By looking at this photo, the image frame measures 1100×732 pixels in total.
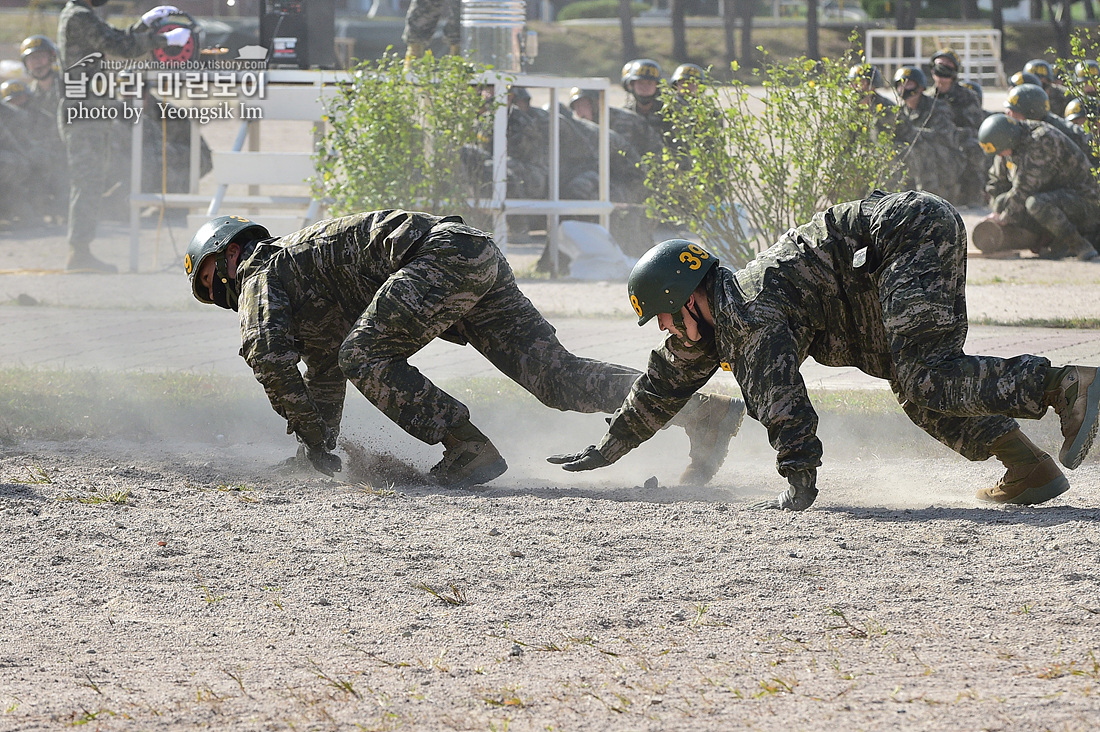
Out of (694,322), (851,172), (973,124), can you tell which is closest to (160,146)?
(851,172)

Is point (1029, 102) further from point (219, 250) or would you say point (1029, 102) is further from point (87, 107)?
point (219, 250)

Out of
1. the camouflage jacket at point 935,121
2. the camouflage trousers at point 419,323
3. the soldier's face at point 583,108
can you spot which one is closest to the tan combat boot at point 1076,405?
the camouflage trousers at point 419,323

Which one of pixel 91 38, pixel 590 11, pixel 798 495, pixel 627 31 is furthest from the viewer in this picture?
pixel 590 11

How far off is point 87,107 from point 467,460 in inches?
383

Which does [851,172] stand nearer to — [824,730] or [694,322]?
[694,322]

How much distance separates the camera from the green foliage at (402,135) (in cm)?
1093

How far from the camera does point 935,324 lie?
13.9 feet

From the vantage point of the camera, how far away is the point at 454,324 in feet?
17.6

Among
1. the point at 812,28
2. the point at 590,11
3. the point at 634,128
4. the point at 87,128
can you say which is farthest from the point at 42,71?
the point at 590,11

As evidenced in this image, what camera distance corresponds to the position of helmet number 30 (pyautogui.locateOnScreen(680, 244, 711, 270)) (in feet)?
14.9

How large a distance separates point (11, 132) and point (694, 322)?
14403mm

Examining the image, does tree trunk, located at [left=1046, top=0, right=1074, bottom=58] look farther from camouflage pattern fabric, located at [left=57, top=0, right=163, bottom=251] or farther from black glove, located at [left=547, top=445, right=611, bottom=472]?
Answer: black glove, located at [left=547, top=445, right=611, bottom=472]

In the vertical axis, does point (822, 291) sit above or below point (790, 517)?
above

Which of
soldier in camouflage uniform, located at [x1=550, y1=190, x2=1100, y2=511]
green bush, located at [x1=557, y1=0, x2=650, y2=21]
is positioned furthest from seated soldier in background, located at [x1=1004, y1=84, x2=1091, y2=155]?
green bush, located at [x1=557, y1=0, x2=650, y2=21]
